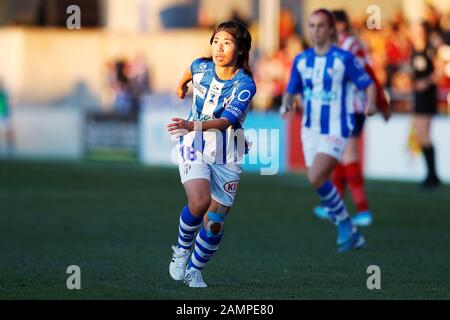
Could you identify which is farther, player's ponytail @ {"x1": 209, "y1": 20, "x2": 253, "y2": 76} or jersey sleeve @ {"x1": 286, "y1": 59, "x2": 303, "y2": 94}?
jersey sleeve @ {"x1": 286, "y1": 59, "x2": 303, "y2": 94}

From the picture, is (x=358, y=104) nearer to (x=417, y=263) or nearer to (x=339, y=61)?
(x=339, y=61)

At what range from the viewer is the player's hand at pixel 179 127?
23.8ft

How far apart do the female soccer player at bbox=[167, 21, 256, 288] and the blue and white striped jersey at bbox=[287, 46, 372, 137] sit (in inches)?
106

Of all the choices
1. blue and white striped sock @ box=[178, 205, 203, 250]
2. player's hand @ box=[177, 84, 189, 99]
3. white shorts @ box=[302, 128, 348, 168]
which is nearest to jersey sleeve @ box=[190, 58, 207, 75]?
player's hand @ box=[177, 84, 189, 99]

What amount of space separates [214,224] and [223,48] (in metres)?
1.14

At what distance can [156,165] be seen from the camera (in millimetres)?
22688

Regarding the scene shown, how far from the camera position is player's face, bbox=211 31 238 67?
7727mm

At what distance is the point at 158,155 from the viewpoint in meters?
22.6

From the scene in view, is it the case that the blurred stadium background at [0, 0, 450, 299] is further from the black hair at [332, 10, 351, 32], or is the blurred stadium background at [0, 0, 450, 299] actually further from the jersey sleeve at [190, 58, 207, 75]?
the black hair at [332, 10, 351, 32]

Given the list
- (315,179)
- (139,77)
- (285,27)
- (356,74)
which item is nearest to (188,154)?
(315,179)

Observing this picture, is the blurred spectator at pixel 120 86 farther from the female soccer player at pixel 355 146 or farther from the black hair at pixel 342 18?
the black hair at pixel 342 18

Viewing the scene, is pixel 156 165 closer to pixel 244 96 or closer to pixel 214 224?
pixel 214 224
